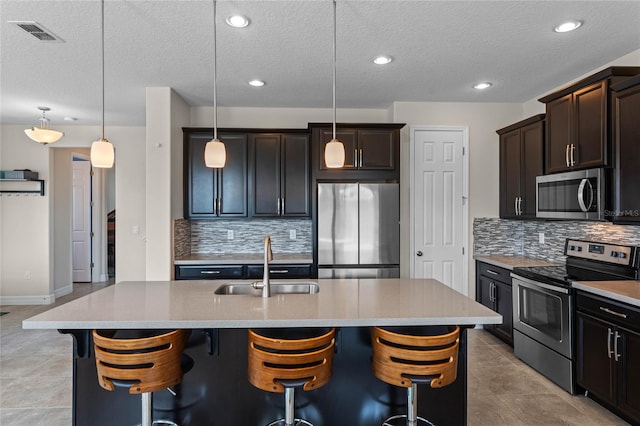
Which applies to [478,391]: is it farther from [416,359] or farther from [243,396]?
[243,396]

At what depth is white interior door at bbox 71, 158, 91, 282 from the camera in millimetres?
7312

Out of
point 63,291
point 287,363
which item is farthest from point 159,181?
point 63,291

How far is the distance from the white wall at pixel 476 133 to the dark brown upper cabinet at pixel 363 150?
30 cm

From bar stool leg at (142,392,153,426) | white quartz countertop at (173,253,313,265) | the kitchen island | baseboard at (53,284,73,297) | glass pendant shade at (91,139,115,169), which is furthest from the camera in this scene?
baseboard at (53,284,73,297)

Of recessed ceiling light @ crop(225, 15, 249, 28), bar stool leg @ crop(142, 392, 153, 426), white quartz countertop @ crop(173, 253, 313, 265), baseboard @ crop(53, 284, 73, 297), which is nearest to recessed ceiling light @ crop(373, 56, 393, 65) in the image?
recessed ceiling light @ crop(225, 15, 249, 28)

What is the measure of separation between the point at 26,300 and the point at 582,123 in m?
7.42

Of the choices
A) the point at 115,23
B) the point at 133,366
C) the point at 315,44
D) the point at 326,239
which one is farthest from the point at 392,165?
the point at 133,366

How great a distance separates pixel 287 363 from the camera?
5.97 feet

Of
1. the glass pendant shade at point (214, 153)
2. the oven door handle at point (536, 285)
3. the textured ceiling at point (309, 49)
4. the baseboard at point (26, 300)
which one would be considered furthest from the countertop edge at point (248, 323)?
the baseboard at point (26, 300)

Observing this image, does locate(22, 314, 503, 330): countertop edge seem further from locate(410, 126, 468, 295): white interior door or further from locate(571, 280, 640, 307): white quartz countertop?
locate(410, 126, 468, 295): white interior door

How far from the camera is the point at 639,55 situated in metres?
3.06

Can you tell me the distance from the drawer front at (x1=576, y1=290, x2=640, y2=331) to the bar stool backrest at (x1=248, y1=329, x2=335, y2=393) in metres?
1.97

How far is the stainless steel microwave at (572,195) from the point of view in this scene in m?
2.97

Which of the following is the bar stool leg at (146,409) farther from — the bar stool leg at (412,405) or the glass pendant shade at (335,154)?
the glass pendant shade at (335,154)
